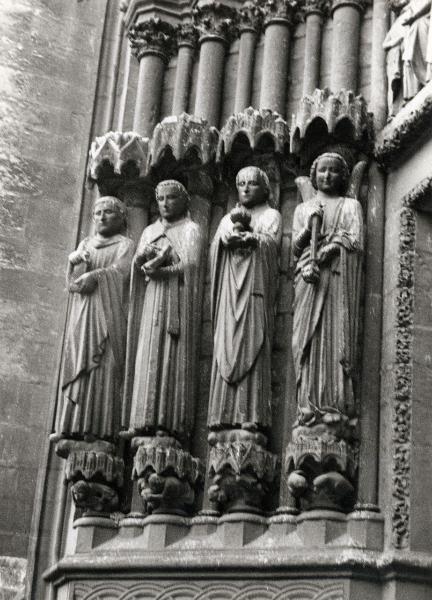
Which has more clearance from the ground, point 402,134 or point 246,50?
point 246,50

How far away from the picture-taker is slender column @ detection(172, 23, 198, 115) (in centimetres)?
902

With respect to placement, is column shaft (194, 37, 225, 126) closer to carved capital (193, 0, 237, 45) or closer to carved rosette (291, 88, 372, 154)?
carved capital (193, 0, 237, 45)

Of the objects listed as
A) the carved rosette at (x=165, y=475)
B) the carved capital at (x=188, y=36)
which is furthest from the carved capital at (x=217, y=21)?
the carved rosette at (x=165, y=475)

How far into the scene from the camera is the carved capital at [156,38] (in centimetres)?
930

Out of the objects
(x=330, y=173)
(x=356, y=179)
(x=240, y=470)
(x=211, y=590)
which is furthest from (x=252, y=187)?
(x=211, y=590)

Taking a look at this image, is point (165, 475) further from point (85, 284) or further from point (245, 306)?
point (85, 284)

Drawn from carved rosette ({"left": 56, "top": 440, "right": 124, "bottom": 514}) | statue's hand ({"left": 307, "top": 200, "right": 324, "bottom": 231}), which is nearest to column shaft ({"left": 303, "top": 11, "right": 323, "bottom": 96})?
statue's hand ({"left": 307, "top": 200, "right": 324, "bottom": 231})

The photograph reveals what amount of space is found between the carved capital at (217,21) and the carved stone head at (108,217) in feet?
5.01

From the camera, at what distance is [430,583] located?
281 inches

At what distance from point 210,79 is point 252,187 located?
117 cm

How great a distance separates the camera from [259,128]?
830cm

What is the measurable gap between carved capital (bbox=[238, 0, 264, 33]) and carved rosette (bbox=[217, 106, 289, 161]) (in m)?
0.97

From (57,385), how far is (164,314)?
1.39 m

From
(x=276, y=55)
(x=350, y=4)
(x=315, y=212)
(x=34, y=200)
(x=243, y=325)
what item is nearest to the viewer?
(x=243, y=325)
